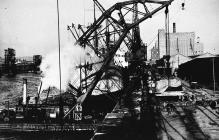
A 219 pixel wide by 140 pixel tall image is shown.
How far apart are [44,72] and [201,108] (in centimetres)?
2019

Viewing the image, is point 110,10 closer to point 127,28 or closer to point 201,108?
point 127,28

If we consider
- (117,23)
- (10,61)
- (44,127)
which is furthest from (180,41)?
(10,61)

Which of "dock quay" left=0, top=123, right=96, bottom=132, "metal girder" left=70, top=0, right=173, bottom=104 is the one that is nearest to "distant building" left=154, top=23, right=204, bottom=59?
"metal girder" left=70, top=0, right=173, bottom=104

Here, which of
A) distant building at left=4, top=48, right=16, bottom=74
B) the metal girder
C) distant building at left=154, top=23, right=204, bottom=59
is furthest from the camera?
distant building at left=4, top=48, right=16, bottom=74

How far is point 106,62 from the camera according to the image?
20438mm

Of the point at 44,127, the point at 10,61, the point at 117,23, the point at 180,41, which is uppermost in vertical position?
the point at 180,41

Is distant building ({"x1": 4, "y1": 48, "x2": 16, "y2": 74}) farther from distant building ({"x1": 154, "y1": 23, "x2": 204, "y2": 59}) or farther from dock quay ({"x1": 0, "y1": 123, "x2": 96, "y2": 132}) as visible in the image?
dock quay ({"x1": 0, "y1": 123, "x2": 96, "y2": 132})

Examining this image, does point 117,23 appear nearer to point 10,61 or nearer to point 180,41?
point 180,41

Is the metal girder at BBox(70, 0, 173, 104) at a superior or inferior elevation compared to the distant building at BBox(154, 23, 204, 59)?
inferior

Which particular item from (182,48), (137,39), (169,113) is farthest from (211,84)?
(182,48)

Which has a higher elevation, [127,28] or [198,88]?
[127,28]

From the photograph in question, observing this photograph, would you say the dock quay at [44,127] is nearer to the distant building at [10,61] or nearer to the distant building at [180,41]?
the distant building at [180,41]

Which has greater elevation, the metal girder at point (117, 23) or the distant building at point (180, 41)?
the distant building at point (180, 41)

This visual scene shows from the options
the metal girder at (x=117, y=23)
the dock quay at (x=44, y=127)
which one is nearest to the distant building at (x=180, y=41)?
the metal girder at (x=117, y=23)
